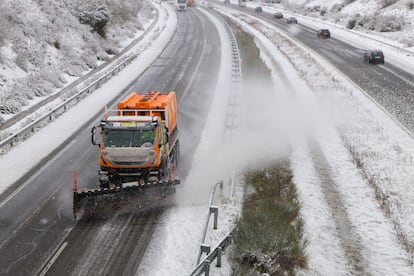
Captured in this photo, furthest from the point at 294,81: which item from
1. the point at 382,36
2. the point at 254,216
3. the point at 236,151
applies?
the point at 382,36

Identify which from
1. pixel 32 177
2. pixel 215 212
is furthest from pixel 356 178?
pixel 32 177

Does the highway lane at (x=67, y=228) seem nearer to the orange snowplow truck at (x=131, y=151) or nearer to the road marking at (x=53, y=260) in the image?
the road marking at (x=53, y=260)

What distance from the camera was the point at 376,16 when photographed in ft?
237

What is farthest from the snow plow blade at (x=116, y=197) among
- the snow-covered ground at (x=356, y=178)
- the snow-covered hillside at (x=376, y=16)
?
the snow-covered hillside at (x=376, y=16)

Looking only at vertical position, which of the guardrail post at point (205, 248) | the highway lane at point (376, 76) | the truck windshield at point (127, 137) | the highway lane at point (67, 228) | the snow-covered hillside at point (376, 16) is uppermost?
the snow-covered hillside at point (376, 16)

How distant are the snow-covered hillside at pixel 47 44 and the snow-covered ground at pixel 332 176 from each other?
3286 mm

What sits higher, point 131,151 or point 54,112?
point 131,151

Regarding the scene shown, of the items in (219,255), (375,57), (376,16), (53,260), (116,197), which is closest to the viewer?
(219,255)

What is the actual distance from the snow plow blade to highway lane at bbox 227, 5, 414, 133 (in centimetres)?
1612

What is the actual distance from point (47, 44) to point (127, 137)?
23.8 meters

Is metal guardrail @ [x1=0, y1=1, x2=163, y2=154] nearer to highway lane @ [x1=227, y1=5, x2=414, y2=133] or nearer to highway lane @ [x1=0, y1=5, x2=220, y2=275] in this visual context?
highway lane @ [x1=0, y1=5, x2=220, y2=275]

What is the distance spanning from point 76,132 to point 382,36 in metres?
51.5

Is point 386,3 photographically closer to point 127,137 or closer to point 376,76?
point 376,76

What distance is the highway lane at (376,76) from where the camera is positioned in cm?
2955
